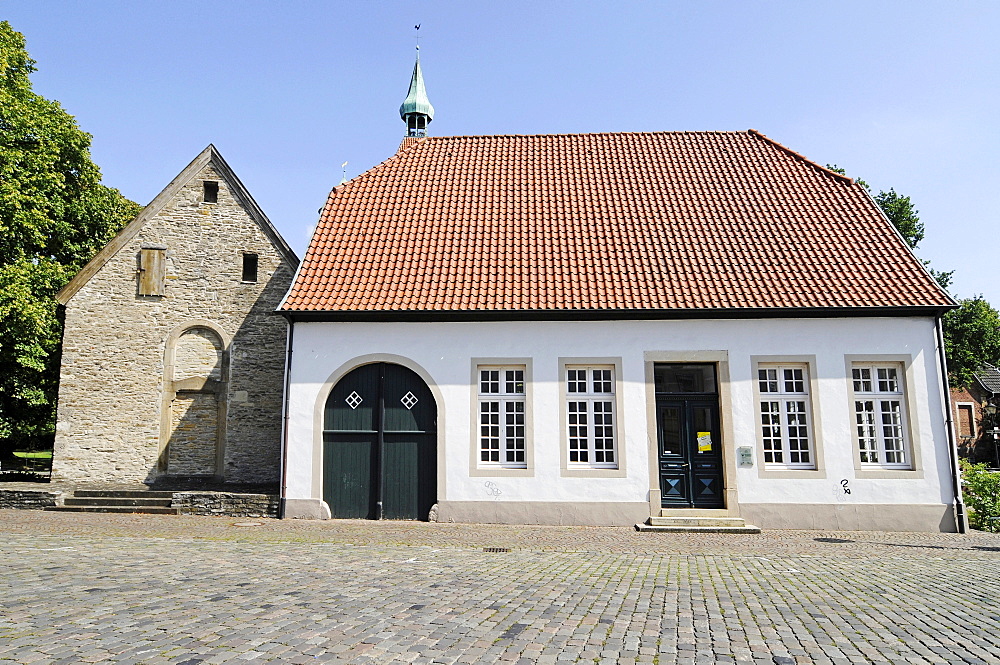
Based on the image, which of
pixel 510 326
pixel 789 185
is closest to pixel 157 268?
pixel 510 326

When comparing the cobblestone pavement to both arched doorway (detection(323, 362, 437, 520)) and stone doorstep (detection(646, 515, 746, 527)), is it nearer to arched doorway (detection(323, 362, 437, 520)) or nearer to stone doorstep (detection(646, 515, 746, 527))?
stone doorstep (detection(646, 515, 746, 527))

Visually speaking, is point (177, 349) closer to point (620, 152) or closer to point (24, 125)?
point (24, 125)

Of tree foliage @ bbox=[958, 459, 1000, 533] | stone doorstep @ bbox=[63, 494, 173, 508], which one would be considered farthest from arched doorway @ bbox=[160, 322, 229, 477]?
tree foliage @ bbox=[958, 459, 1000, 533]

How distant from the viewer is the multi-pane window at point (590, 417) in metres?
13.0

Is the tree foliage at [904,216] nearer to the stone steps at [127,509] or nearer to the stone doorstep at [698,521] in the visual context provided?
the stone doorstep at [698,521]

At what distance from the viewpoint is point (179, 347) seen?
16.1 metres

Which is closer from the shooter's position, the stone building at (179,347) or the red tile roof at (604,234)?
the red tile roof at (604,234)

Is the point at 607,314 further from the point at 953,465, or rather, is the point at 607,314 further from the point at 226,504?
the point at 226,504

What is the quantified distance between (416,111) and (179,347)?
12.5 metres

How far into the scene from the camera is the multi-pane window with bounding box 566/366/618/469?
1296 centimetres

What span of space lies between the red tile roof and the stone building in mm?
2924

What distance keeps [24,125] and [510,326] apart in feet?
48.0

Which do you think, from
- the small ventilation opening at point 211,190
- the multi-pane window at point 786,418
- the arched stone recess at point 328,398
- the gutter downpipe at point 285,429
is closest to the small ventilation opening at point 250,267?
the small ventilation opening at point 211,190

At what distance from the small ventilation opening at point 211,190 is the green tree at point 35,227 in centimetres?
455
